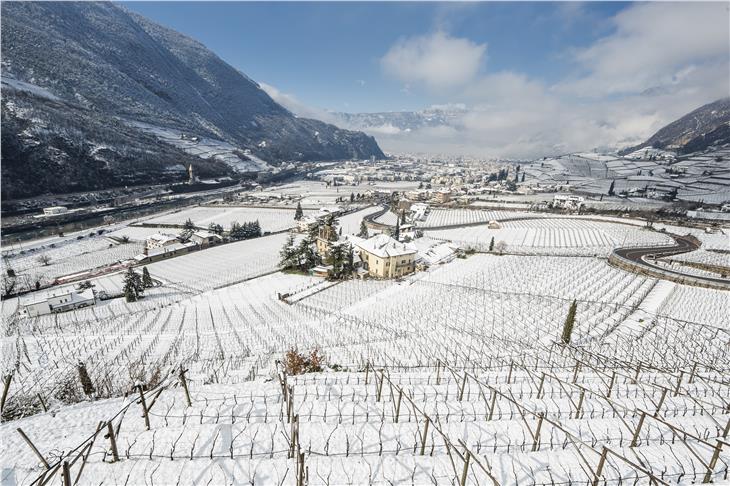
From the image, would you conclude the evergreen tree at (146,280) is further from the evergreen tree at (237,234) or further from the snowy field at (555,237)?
the snowy field at (555,237)

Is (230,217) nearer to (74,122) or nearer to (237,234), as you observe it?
(237,234)

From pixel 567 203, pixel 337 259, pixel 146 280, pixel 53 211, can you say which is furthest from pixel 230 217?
pixel 567 203

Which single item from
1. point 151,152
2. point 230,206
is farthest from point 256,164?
point 230,206

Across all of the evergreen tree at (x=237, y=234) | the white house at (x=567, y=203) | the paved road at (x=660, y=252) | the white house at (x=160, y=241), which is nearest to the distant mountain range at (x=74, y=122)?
→ the white house at (x=160, y=241)

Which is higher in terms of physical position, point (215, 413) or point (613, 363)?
point (215, 413)

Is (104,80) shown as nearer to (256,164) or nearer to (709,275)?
(256,164)

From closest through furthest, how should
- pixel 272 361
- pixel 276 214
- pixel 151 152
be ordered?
pixel 272 361 → pixel 276 214 → pixel 151 152

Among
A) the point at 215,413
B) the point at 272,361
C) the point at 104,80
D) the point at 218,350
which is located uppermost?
the point at 104,80
